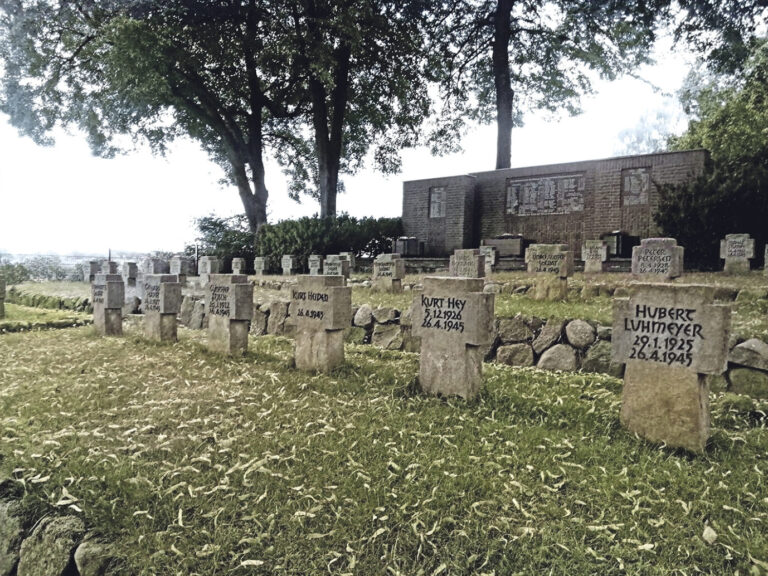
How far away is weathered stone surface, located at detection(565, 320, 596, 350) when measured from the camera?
6.27 meters

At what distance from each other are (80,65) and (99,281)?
17.2 meters

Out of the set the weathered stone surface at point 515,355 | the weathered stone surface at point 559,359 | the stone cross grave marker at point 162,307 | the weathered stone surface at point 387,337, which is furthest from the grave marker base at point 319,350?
the stone cross grave marker at point 162,307

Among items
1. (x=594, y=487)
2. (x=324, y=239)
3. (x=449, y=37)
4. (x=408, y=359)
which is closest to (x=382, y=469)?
(x=594, y=487)

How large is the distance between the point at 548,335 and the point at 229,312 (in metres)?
4.28

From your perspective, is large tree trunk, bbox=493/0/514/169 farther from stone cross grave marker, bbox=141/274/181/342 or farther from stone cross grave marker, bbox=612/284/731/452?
stone cross grave marker, bbox=612/284/731/452

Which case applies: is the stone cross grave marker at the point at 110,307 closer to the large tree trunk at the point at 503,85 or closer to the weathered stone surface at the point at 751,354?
the weathered stone surface at the point at 751,354

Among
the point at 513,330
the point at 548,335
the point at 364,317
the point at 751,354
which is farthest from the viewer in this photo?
the point at 364,317

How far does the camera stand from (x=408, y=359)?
6.48m

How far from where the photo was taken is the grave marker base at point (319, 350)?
5.70 m

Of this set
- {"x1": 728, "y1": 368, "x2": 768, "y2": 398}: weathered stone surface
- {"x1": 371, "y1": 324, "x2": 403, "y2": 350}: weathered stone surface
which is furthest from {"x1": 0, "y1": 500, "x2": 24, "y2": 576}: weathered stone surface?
{"x1": 728, "y1": 368, "x2": 768, "y2": 398}: weathered stone surface

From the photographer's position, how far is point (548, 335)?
261 inches

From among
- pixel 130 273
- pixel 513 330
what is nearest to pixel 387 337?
pixel 513 330

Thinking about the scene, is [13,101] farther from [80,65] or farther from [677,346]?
[677,346]

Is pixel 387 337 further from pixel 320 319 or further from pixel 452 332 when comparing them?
pixel 452 332
